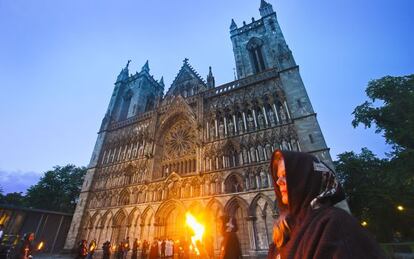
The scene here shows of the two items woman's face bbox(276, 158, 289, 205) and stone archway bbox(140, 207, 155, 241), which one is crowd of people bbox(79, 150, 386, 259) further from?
stone archway bbox(140, 207, 155, 241)

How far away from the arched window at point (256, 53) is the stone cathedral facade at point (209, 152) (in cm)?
16

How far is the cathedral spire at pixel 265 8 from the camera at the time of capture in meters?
24.2

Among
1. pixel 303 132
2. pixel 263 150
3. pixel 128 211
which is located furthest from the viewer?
pixel 128 211

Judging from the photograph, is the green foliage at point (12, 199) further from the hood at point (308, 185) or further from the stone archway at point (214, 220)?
the hood at point (308, 185)

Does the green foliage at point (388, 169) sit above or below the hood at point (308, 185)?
above

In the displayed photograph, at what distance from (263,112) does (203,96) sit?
707 centimetres

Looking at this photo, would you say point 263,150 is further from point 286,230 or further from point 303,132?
point 286,230

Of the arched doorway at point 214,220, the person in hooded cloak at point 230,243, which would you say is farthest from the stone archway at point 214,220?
the person in hooded cloak at point 230,243

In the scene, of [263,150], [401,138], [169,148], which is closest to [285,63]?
[263,150]

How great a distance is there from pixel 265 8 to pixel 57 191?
4132 cm

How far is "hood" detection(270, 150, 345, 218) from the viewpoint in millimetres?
1413

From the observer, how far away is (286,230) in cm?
166

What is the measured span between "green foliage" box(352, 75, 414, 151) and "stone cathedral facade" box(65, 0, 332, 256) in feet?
17.0

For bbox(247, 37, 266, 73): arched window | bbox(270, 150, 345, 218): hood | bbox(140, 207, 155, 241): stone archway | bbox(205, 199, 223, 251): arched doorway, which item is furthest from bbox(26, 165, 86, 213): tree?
bbox(270, 150, 345, 218): hood
